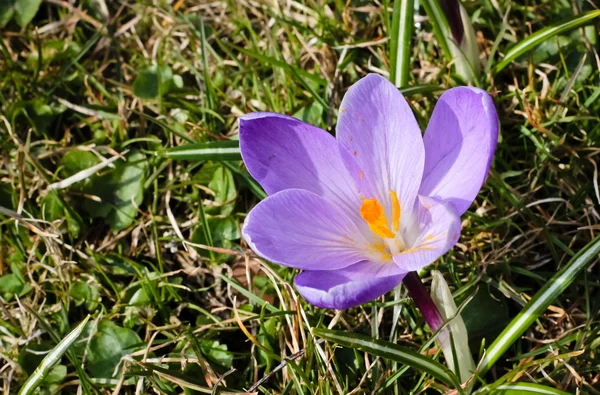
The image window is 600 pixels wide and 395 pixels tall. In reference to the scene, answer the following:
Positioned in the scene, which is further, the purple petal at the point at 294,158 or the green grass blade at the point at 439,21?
the green grass blade at the point at 439,21

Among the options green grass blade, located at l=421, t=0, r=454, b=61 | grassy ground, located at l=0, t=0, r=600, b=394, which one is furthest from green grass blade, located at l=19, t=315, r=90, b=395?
green grass blade, located at l=421, t=0, r=454, b=61

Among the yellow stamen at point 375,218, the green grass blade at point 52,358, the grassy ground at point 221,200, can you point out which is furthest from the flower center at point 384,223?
the green grass blade at point 52,358

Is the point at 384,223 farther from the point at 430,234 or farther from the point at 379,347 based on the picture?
the point at 379,347

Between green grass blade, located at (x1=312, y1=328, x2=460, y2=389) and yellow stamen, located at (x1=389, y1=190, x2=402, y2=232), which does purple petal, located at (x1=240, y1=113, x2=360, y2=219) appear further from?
green grass blade, located at (x1=312, y1=328, x2=460, y2=389)

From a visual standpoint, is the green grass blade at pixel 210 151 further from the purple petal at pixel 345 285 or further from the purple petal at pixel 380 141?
the purple petal at pixel 345 285

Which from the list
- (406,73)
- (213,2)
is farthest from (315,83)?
(213,2)

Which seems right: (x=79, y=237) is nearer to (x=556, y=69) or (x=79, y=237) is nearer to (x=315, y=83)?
(x=315, y=83)
